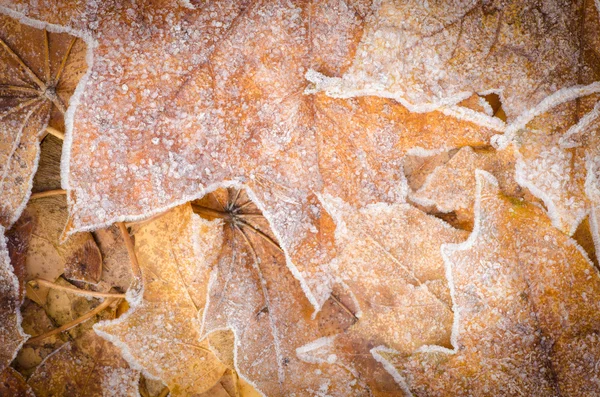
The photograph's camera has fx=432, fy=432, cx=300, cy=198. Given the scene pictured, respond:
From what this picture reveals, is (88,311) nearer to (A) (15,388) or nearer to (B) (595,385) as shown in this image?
(A) (15,388)

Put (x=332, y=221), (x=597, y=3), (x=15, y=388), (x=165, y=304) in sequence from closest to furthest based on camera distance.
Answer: (x=597, y=3)
(x=332, y=221)
(x=165, y=304)
(x=15, y=388)

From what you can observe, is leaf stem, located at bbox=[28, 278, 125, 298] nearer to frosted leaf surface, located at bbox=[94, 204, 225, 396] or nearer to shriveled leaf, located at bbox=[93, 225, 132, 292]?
shriveled leaf, located at bbox=[93, 225, 132, 292]

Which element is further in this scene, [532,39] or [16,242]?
[16,242]

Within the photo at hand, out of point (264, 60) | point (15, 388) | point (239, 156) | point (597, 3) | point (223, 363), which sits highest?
point (597, 3)

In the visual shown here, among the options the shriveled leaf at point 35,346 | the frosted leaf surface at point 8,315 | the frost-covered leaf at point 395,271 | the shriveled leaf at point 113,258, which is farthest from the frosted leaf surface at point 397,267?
the shriveled leaf at point 35,346

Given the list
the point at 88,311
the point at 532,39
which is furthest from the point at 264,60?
the point at 88,311

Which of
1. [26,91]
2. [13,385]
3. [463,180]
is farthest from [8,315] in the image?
[463,180]
